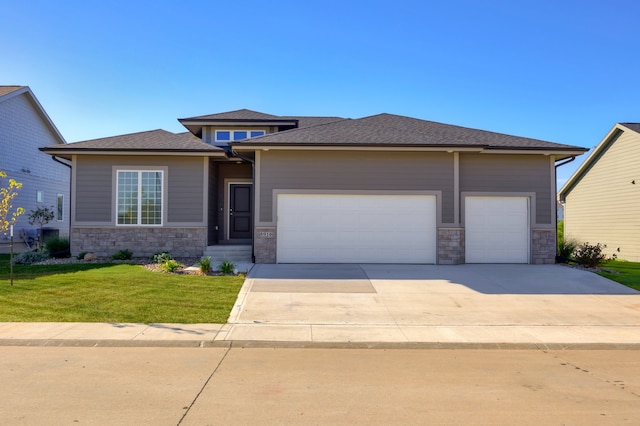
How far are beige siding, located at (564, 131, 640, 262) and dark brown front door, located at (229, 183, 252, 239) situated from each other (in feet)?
57.9

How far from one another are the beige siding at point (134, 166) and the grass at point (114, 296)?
301cm

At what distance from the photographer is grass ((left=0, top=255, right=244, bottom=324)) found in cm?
805

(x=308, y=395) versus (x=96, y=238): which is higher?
(x=96, y=238)

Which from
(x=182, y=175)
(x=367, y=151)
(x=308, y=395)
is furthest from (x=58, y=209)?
(x=308, y=395)

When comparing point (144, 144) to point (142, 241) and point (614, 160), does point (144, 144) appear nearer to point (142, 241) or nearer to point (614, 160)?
point (142, 241)

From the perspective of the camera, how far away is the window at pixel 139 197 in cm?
1515

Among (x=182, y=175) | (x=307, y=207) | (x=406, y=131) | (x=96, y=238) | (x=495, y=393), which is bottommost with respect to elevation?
(x=495, y=393)

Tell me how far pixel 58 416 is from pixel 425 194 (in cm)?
1193

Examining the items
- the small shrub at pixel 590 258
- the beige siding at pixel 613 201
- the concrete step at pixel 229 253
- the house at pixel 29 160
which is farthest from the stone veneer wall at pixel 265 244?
the beige siding at pixel 613 201

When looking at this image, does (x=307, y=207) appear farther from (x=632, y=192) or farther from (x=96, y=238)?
(x=632, y=192)

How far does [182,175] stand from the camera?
15.2 metres

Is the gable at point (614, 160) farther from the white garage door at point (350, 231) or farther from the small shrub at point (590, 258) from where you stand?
the white garage door at point (350, 231)

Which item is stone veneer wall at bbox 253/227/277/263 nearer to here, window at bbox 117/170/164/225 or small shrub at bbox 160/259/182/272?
small shrub at bbox 160/259/182/272

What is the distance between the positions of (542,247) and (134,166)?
14267 mm
